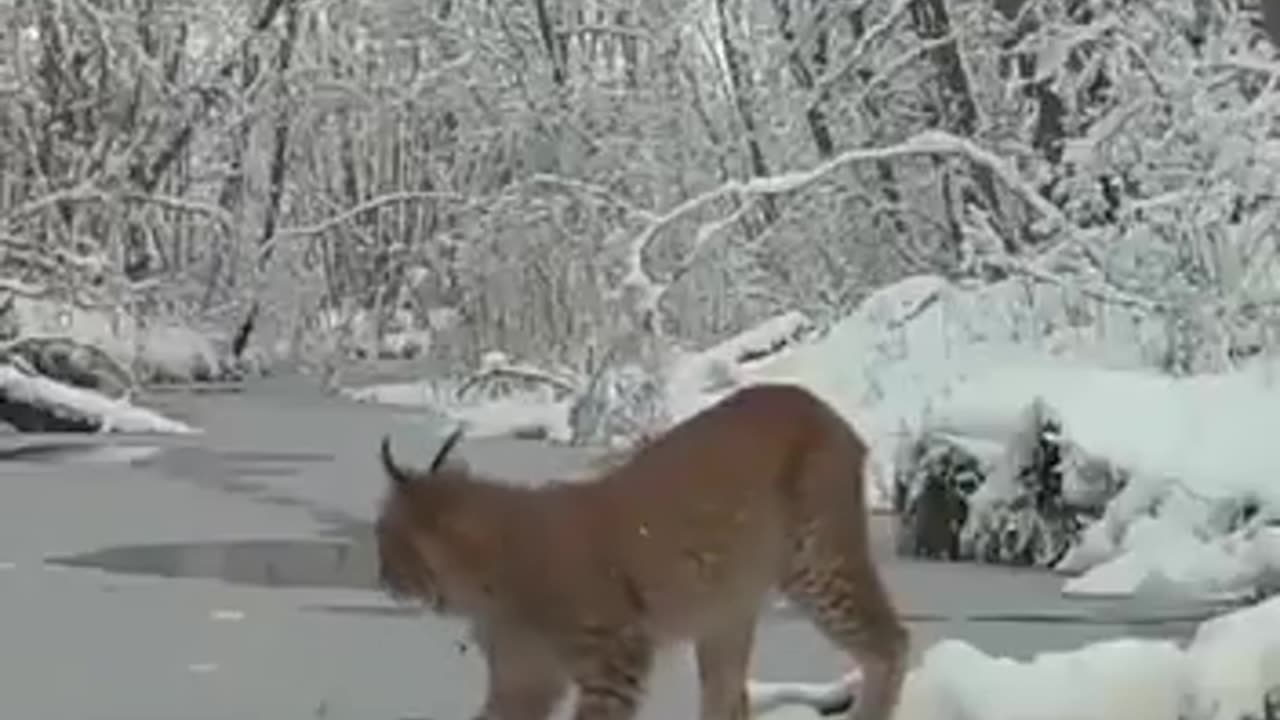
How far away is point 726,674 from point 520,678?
0.82 m

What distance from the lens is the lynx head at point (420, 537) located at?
19.0ft

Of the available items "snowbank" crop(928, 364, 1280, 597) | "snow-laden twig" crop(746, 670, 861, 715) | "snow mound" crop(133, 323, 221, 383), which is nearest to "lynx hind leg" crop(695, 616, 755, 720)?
"snow-laden twig" crop(746, 670, 861, 715)

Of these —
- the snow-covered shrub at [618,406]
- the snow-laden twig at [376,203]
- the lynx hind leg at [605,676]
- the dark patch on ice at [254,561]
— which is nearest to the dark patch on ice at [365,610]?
the dark patch on ice at [254,561]

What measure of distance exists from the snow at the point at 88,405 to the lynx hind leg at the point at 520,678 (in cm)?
1187

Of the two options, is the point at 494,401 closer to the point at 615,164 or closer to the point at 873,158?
the point at 615,164

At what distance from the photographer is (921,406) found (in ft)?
42.5

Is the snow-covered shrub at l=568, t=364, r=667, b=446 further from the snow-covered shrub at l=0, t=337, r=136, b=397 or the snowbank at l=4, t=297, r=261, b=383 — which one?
the snowbank at l=4, t=297, r=261, b=383

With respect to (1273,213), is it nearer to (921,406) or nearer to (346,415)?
(921,406)

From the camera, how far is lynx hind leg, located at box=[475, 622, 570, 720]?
577 centimetres

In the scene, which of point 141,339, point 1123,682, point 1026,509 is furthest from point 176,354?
point 1123,682

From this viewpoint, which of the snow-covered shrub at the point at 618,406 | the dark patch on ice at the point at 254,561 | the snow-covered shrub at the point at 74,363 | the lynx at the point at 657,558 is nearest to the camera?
the lynx at the point at 657,558

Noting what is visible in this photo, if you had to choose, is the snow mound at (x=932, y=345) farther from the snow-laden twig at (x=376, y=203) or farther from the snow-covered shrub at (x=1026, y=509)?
the snow-laden twig at (x=376, y=203)

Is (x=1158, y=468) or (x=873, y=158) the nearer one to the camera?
(x=1158, y=468)

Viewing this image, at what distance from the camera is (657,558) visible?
603cm
